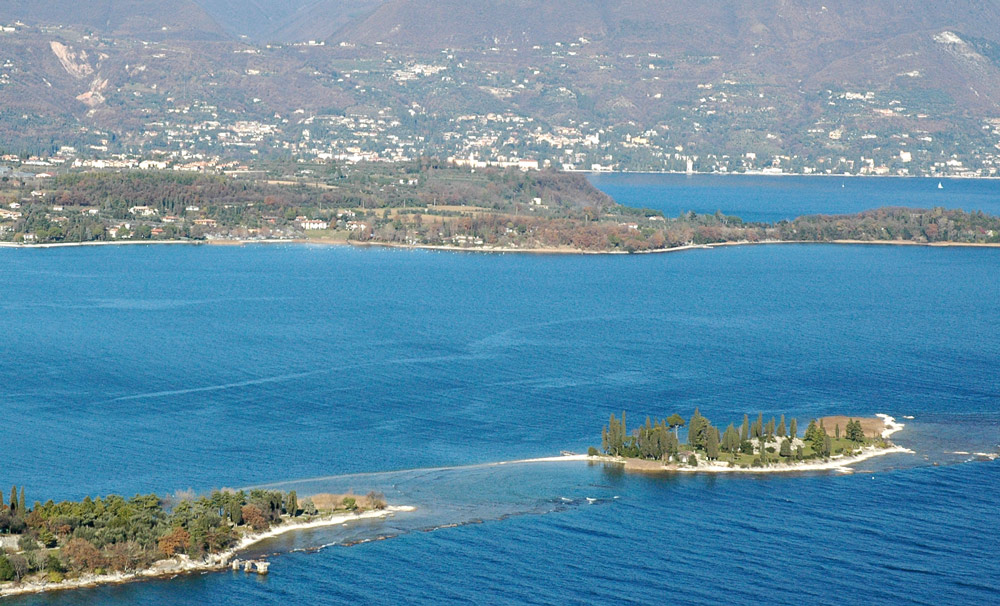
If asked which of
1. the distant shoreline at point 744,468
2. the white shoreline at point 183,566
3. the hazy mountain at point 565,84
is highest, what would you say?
the hazy mountain at point 565,84

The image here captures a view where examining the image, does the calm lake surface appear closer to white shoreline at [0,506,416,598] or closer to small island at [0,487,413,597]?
white shoreline at [0,506,416,598]

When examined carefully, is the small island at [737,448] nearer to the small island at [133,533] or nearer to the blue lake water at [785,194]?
the small island at [133,533]

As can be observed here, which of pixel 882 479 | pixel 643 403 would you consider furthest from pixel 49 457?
pixel 882 479

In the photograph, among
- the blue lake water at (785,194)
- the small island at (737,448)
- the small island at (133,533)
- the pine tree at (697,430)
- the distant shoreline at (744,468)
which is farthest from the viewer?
the blue lake water at (785,194)

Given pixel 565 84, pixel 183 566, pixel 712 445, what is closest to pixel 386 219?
pixel 712 445

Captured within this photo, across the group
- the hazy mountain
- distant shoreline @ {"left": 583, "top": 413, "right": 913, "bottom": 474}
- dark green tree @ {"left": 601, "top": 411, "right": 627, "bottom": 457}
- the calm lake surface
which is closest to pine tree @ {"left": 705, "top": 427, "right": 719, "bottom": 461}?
distant shoreline @ {"left": 583, "top": 413, "right": 913, "bottom": 474}

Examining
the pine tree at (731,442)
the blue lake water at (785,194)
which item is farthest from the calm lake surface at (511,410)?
the blue lake water at (785,194)

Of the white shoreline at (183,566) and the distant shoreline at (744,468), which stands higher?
the distant shoreline at (744,468)
